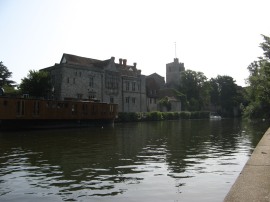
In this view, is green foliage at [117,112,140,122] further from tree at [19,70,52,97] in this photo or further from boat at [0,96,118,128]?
tree at [19,70,52,97]

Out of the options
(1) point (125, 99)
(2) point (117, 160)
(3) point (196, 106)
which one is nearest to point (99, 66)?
(1) point (125, 99)

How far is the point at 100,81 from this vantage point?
55.0 meters

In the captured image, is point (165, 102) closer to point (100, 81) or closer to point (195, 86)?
point (195, 86)

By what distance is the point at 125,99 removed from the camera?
6044 cm

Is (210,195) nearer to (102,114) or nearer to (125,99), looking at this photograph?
(102,114)

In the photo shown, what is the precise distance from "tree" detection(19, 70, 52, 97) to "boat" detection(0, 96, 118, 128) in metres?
8.75

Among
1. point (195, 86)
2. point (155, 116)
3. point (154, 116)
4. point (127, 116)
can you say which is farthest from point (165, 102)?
point (127, 116)

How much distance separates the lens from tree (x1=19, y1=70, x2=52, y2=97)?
4562 centimetres

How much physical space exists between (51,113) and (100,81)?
19.6 m

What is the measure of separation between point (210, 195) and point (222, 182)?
150cm

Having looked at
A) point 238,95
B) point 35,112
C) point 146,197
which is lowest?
point 146,197

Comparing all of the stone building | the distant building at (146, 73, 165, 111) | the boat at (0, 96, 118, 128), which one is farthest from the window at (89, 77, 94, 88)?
the distant building at (146, 73, 165, 111)

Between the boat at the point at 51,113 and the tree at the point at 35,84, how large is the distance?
28.7 feet

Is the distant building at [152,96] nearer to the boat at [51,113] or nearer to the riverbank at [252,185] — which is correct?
the boat at [51,113]
